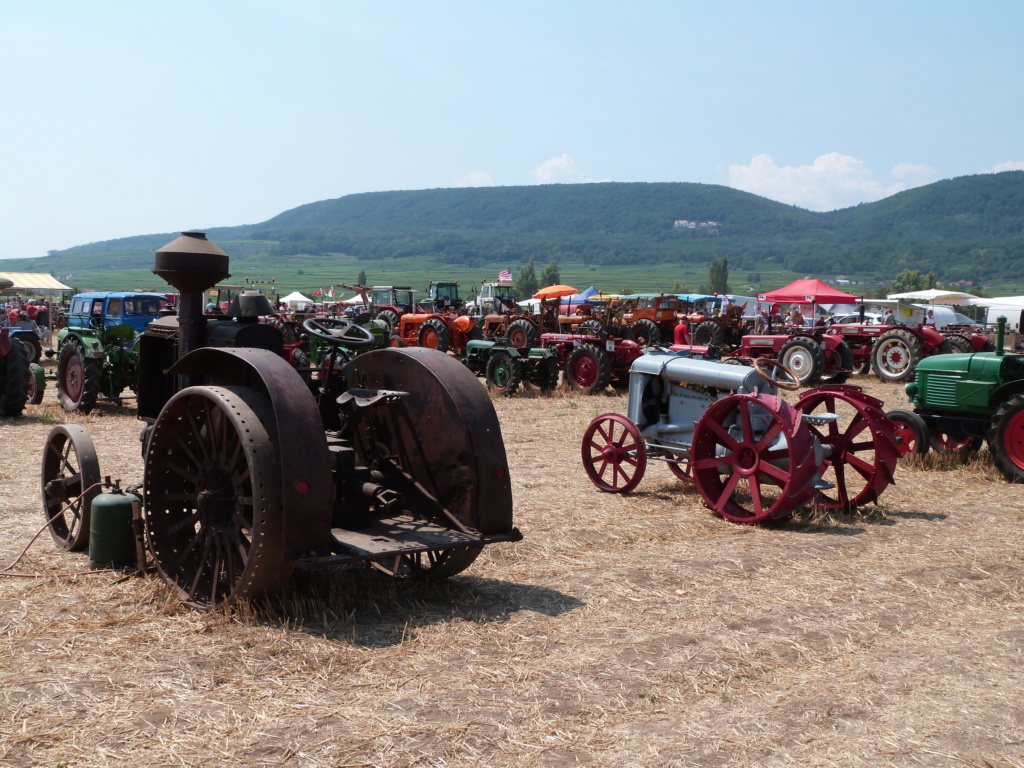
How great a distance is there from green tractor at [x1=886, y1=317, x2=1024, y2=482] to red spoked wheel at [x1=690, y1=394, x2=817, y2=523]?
2.95m

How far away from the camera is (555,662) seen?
4199 millimetres

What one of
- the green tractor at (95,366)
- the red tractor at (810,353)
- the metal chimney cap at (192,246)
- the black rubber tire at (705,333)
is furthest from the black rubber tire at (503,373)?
the metal chimney cap at (192,246)

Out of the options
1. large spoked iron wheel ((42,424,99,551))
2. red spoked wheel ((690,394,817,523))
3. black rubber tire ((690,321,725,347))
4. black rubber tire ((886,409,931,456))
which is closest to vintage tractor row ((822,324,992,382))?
black rubber tire ((690,321,725,347))

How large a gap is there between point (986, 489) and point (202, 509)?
7.48 m

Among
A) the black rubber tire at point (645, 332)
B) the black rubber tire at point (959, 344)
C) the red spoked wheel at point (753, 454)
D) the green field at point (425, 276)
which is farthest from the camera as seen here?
the green field at point (425, 276)

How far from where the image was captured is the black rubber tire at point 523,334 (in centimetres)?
2006

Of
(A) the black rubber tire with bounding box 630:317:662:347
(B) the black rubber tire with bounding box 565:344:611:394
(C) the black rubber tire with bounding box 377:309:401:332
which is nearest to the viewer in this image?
(B) the black rubber tire with bounding box 565:344:611:394

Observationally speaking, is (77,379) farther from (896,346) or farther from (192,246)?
(896,346)

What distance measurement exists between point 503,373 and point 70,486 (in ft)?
36.7

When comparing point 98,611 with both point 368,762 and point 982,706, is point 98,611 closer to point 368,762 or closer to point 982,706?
point 368,762

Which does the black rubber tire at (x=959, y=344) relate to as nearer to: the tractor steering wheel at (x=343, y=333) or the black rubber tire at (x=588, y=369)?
the black rubber tire at (x=588, y=369)

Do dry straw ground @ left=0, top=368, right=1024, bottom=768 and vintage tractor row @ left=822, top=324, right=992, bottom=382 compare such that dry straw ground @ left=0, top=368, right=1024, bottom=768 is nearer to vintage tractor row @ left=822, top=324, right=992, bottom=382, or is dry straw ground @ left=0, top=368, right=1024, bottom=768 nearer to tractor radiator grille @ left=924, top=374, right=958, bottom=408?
tractor radiator grille @ left=924, top=374, right=958, bottom=408

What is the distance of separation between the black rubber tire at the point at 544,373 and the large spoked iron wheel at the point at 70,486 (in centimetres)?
1093

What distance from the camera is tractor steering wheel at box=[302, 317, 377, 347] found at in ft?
16.7
